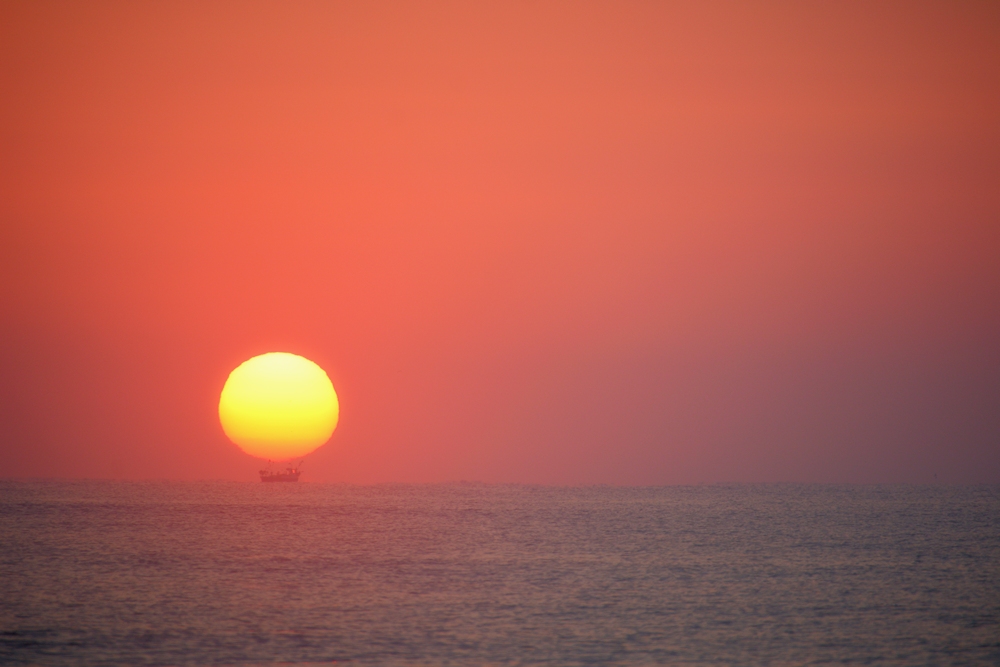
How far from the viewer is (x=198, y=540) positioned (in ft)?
409

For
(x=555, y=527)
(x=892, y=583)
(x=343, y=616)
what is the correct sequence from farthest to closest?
(x=555, y=527)
(x=892, y=583)
(x=343, y=616)

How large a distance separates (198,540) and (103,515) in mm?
60805

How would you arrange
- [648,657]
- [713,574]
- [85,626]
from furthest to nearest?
1. [713,574]
2. [85,626]
3. [648,657]

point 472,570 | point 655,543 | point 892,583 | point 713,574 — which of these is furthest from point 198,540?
point 892,583

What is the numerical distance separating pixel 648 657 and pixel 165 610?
33.1m

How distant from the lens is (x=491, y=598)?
7150cm

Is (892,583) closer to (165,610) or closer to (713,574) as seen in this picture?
(713,574)

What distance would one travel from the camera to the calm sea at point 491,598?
170 ft

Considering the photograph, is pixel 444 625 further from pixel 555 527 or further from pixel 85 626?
pixel 555 527

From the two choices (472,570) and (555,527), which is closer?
(472,570)

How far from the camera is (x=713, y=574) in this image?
9000 centimetres

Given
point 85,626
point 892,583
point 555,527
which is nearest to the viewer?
point 85,626

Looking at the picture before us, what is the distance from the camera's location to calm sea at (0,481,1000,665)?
51.8 metres

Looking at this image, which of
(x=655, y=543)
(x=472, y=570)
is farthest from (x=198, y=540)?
(x=655, y=543)
